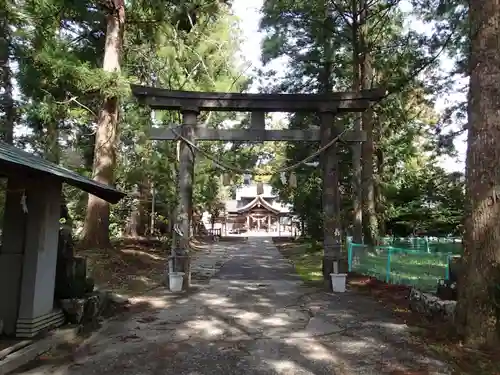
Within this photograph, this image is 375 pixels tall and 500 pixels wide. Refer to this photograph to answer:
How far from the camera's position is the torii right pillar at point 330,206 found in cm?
1052

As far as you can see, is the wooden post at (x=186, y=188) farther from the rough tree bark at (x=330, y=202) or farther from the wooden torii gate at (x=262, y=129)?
the rough tree bark at (x=330, y=202)

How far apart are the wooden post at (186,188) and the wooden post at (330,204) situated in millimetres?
3395

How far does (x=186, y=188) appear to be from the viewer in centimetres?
1069

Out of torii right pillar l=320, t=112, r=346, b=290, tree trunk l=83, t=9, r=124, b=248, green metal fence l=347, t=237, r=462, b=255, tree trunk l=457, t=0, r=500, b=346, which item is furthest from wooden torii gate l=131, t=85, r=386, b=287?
tree trunk l=457, t=0, r=500, b=346

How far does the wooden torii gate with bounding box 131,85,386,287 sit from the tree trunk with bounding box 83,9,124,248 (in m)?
2.76

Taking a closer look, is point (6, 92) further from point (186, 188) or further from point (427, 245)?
point (427, 245)

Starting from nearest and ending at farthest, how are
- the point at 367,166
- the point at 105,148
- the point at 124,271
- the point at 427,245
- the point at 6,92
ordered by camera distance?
the point at 124,271
the point at 105,148
the point at 367,166
the point at 427,245
the point at 6,92

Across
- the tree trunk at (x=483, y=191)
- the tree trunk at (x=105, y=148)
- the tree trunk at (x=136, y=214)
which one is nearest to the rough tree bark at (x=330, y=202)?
the tree trunk at (x=483, y=191)

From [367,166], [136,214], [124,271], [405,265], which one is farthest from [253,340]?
[136,214]

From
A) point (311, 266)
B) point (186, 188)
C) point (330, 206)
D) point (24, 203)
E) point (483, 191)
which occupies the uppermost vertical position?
point (186, 188)

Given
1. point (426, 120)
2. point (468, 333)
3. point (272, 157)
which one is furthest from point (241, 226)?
point (468, 333)

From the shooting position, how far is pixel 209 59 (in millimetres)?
19250

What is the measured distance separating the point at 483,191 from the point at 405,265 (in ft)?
14.4

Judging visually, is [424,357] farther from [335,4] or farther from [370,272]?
[335,4]
